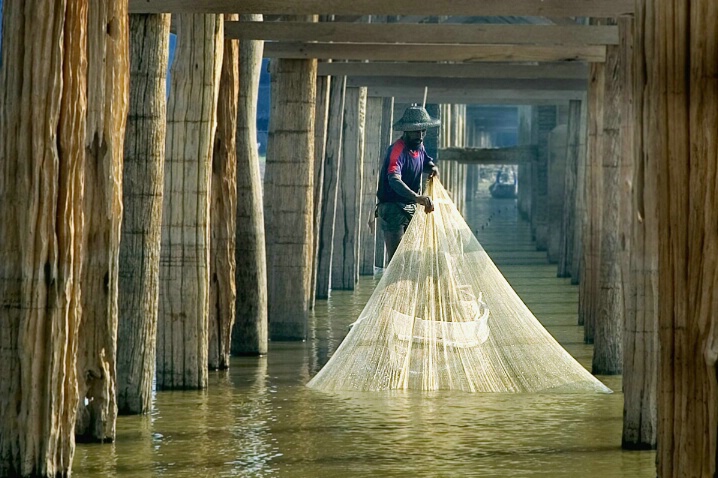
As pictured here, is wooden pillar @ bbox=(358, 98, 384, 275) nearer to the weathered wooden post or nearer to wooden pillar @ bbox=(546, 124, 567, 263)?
wooden pillar @ bbox=(546, 124, 567, 263)

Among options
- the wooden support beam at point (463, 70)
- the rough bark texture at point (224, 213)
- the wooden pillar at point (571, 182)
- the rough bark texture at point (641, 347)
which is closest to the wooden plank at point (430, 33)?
the rough bark texture at point (224, 213)

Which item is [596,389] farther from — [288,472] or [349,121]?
[349,121]

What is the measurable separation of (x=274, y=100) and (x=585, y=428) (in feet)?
19.4

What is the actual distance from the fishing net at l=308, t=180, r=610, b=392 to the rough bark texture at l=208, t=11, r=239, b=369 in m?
1.15

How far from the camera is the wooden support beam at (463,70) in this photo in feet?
52.3

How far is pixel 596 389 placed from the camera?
1188cm

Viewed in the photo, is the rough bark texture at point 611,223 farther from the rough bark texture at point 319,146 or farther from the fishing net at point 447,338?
the rough bark texture at point 319,146

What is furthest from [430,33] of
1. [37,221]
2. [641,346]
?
[37,221]

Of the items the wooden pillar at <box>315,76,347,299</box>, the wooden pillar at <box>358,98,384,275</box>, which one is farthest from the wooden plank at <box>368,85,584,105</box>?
the wooden pillar at <box>315,76,347,299</box>

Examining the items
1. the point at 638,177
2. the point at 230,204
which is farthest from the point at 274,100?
the point at 638,177

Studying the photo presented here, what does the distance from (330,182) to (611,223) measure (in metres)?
6.85

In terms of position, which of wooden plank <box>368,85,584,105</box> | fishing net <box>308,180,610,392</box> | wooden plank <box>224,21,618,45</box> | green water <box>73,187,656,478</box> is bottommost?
green water <box>73,187,656,478</box>

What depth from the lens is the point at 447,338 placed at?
39.2ft

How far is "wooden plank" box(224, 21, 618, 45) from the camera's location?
11.8 m
